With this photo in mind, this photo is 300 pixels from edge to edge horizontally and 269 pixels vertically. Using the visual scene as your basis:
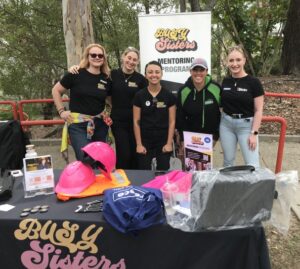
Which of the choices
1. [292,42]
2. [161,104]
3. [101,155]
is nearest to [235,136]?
[161,104]

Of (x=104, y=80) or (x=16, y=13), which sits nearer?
(x=104, y=80)

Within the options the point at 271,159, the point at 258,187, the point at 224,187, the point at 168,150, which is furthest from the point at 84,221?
the point at 271,159

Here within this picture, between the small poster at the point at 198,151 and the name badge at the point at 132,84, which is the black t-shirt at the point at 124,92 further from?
the small poster at the point at 198,151

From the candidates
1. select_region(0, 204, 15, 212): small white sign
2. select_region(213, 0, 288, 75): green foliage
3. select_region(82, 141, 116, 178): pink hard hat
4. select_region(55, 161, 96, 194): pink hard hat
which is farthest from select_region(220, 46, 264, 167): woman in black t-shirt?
select_region(213, 0, 288, 75): green foliage

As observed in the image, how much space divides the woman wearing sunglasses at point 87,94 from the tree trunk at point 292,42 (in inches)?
352

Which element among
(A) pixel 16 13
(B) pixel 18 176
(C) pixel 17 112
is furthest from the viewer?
(A) pixel 16 13

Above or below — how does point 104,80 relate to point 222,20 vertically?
below

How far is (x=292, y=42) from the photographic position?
1110 centimetres

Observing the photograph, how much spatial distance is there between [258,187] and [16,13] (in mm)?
10071

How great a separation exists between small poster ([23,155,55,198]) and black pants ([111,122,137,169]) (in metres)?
1.41

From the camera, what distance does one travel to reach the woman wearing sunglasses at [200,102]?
3.43 metres

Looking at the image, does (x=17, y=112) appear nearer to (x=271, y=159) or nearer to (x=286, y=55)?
(x=271, y=159)

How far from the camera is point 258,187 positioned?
188 cm

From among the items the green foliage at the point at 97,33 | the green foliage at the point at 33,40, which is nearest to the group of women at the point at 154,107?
the green foliage at the point at 97,33
